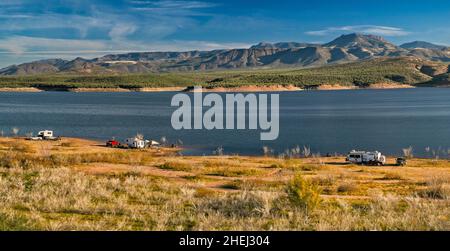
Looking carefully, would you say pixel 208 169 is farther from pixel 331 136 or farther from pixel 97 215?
pixel 331 136

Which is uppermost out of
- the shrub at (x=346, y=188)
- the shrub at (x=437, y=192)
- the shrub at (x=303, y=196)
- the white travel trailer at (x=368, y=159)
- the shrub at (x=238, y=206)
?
the shrub at (x=303, y=196)

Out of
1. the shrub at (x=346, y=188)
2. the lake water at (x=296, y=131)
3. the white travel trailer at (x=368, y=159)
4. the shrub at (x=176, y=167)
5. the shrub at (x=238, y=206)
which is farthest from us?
the lake water at (x=296, y=131)

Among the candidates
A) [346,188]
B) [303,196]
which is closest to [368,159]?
[346,188]

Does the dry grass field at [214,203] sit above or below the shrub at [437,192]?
above

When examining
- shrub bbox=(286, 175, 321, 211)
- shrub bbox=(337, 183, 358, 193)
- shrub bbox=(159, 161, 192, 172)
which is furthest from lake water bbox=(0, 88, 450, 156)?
shrub bbox=(286, 175, 321, 211)

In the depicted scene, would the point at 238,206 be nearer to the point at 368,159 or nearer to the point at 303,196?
the point at 303,196

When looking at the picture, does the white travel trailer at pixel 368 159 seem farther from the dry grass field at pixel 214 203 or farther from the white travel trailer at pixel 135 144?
the white travel trailer at pixel 135 144

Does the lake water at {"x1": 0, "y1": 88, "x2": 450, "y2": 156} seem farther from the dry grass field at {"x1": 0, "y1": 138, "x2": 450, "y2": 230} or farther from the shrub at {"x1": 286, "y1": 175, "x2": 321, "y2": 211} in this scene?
the shrub at {"x1": 286, "y1": 175, "x2": 321, "y2": 211}

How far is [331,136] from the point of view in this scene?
7931 centimetres

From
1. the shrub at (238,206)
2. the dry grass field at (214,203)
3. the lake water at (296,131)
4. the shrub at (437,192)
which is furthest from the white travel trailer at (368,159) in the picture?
the shrub at (238,206)

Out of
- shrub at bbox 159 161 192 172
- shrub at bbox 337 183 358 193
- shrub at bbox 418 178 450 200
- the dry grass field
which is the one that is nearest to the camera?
the dry grass field
